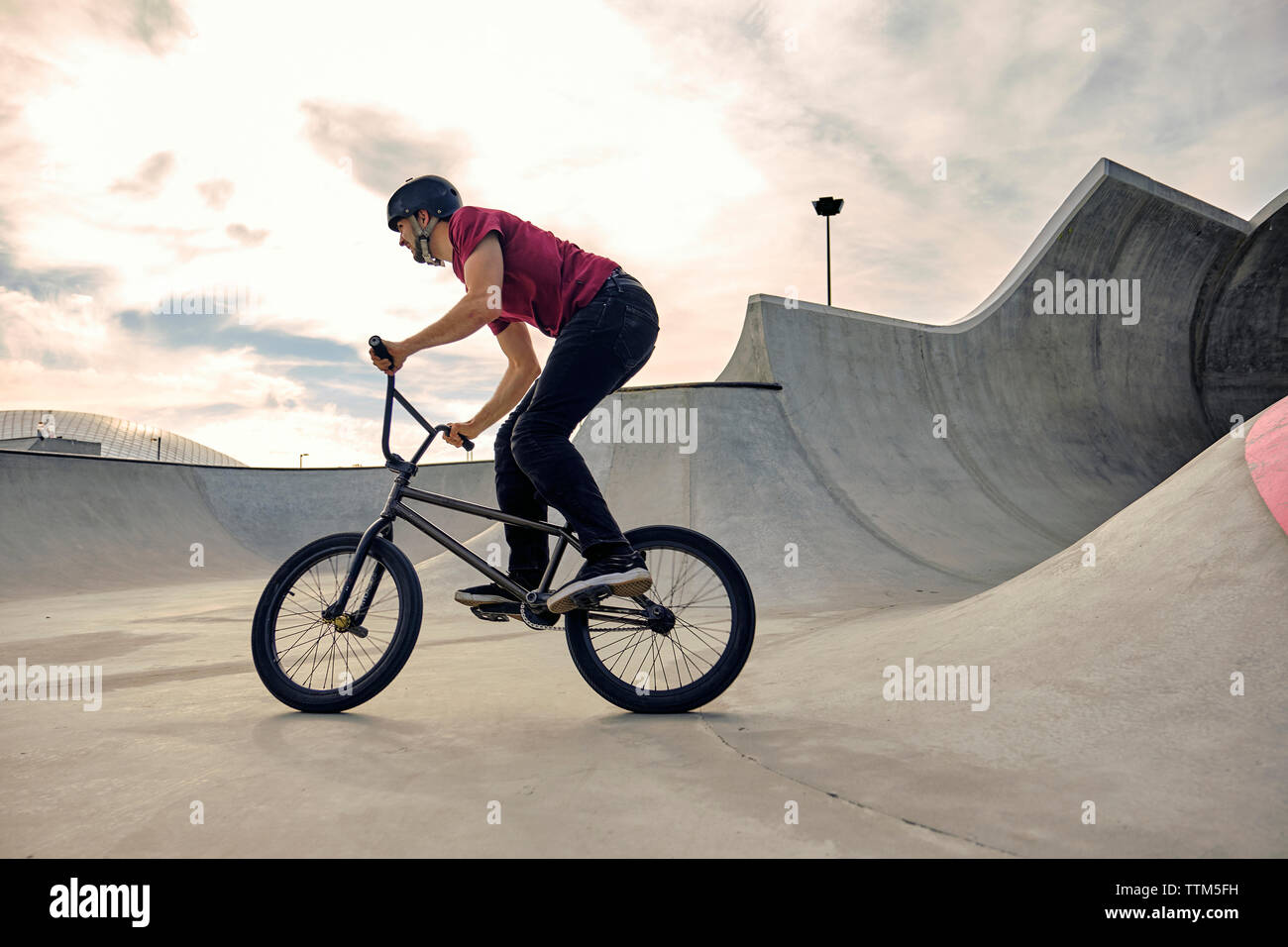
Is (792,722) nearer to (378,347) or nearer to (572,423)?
(572,423)

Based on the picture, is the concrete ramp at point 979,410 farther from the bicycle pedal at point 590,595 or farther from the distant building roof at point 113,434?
the distant building roof at point 113,434

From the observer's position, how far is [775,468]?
1034 centimetres

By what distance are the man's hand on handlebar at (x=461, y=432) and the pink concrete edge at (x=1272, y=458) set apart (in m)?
3.44

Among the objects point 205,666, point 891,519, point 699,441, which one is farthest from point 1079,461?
point 205,666

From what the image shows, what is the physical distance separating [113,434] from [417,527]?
288 feet

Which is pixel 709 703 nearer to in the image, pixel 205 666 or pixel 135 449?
pixel 205 666

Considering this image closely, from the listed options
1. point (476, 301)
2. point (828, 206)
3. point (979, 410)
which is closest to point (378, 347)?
point (476, 301)

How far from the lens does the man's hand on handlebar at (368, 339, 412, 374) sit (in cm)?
306

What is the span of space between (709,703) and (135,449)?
3493 inches

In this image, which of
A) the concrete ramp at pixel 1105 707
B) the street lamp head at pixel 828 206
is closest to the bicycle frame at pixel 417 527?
the concrete ramp at pixel 1105 707

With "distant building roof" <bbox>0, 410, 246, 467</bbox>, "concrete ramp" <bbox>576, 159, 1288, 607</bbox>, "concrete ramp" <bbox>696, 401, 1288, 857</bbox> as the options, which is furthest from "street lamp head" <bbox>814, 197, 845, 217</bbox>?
"distant building roof" <bbox>0, 410, 246, 467</bbox>

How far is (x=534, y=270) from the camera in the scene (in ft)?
10.3

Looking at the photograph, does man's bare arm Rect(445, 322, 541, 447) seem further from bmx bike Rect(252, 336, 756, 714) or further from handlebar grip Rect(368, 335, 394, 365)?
handlebar grip Rect(368, 335, 394, 365)

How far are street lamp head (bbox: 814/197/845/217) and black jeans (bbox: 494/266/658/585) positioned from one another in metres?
23.6
